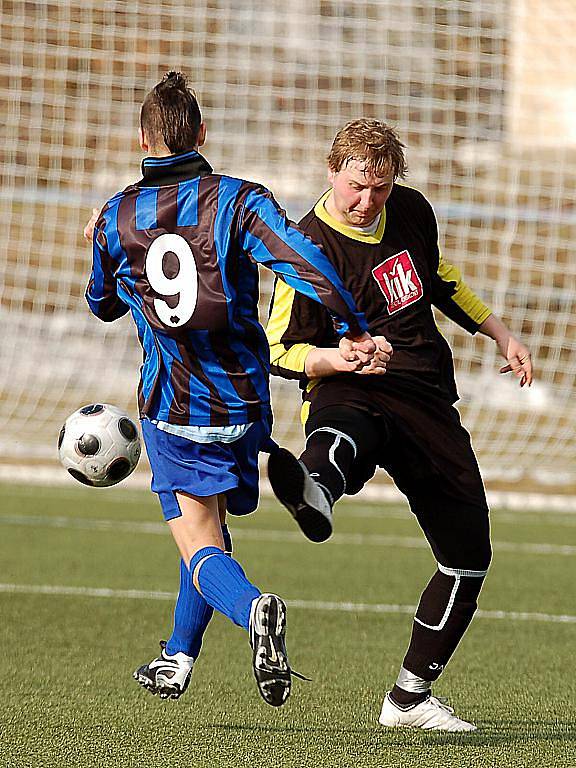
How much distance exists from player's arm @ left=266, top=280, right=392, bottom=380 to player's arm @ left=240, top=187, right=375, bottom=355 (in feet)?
1.65

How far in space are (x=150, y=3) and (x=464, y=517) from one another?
8.84 meters

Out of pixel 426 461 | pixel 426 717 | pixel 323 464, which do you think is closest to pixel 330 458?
pixel 323 464

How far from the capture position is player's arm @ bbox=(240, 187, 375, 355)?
362 cm

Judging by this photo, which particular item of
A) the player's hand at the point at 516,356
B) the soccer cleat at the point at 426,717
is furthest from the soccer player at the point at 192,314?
the player's hand at the point at 516,356

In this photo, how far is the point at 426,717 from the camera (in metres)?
4.31

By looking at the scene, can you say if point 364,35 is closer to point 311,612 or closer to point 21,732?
point 311,612

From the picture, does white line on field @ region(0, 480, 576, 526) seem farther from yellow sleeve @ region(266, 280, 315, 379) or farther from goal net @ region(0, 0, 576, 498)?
yellow sleeve @ region(266, 280, 315, 379)

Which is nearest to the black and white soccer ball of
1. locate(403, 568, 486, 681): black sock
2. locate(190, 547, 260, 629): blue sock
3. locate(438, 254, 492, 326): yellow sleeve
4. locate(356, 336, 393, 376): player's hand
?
locate(190, 547, 260, 629): blue sock

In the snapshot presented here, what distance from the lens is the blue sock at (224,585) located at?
3580 millimetres

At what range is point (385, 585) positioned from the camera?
7.64 m

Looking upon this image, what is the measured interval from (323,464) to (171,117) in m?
1.08

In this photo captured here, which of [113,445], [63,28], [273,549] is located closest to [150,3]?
[63,28]

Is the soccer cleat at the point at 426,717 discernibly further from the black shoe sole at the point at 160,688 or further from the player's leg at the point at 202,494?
the player's leg at the point at 202,494

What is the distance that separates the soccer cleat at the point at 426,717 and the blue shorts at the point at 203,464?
880 mm
